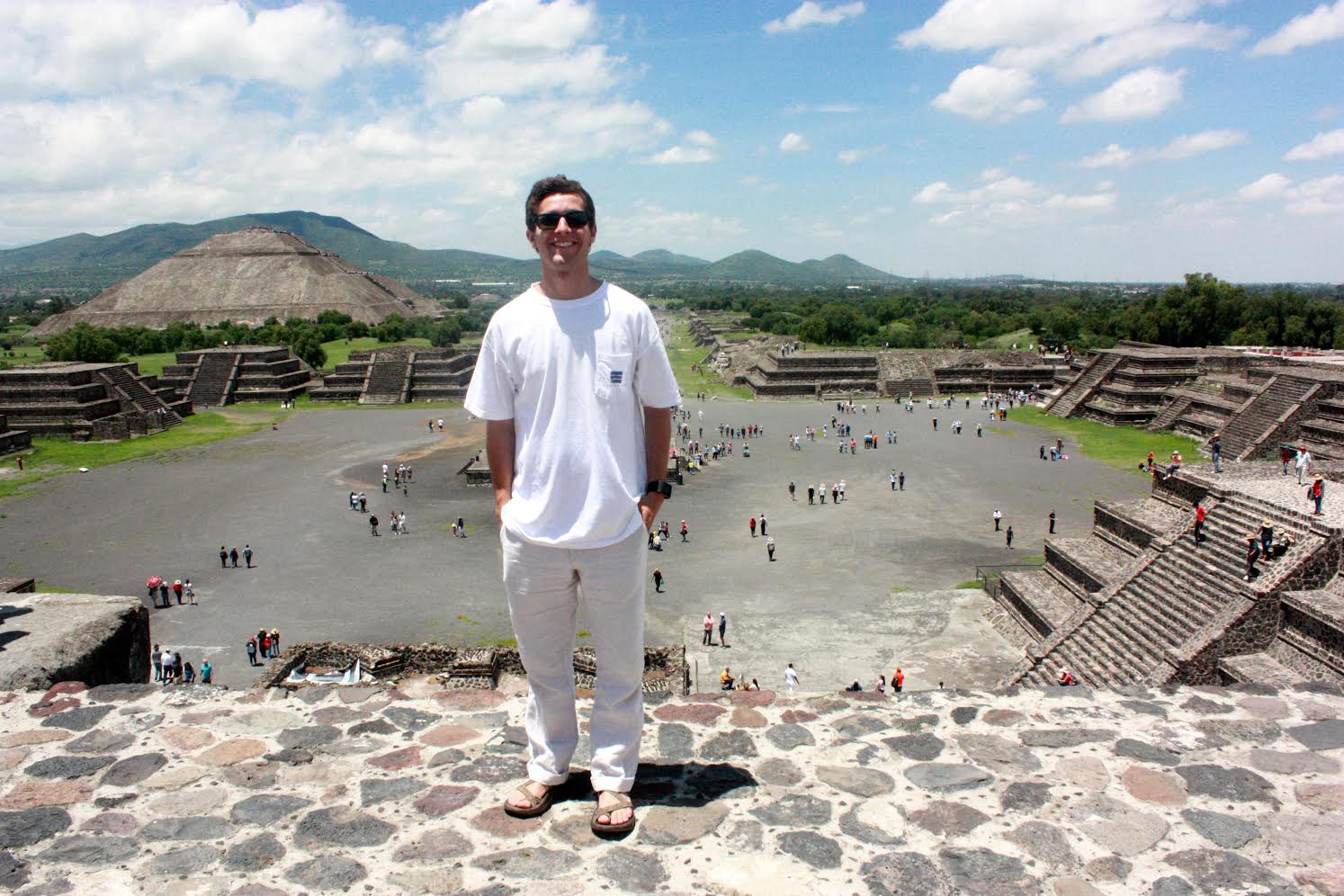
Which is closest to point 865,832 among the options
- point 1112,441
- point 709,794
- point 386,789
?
point 709,794

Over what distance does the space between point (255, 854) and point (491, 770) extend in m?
0.90

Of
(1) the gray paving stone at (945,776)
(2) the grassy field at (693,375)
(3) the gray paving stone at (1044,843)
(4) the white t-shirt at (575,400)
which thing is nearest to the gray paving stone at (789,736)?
(1) the gray paving stone at (945,776)

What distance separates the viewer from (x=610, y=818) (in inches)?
115

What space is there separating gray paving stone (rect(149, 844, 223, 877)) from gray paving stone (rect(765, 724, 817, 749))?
221 centimetres

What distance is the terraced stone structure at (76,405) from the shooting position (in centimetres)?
3688

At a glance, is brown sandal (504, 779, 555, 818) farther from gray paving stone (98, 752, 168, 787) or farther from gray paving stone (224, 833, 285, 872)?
gray paving stone (98, 752, 168, 787)

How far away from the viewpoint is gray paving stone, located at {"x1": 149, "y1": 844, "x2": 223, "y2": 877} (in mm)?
2789

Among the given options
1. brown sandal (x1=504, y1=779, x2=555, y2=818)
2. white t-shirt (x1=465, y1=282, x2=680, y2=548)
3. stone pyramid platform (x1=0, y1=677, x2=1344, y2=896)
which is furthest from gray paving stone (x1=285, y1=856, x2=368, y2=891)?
white t-shirt (x1=465, y1=282, x2=680, y2=548)

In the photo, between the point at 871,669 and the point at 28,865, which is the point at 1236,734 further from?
the point at 871,669

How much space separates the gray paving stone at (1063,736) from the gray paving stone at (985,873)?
35.5 inches

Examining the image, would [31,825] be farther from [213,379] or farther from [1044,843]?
[213,379]

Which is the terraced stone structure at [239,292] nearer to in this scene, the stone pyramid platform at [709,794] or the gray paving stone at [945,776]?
the stone pyramid platform at [709,794]

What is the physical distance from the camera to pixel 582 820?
9.89 feet

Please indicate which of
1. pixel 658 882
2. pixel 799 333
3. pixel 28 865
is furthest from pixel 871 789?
pixel 799 333
